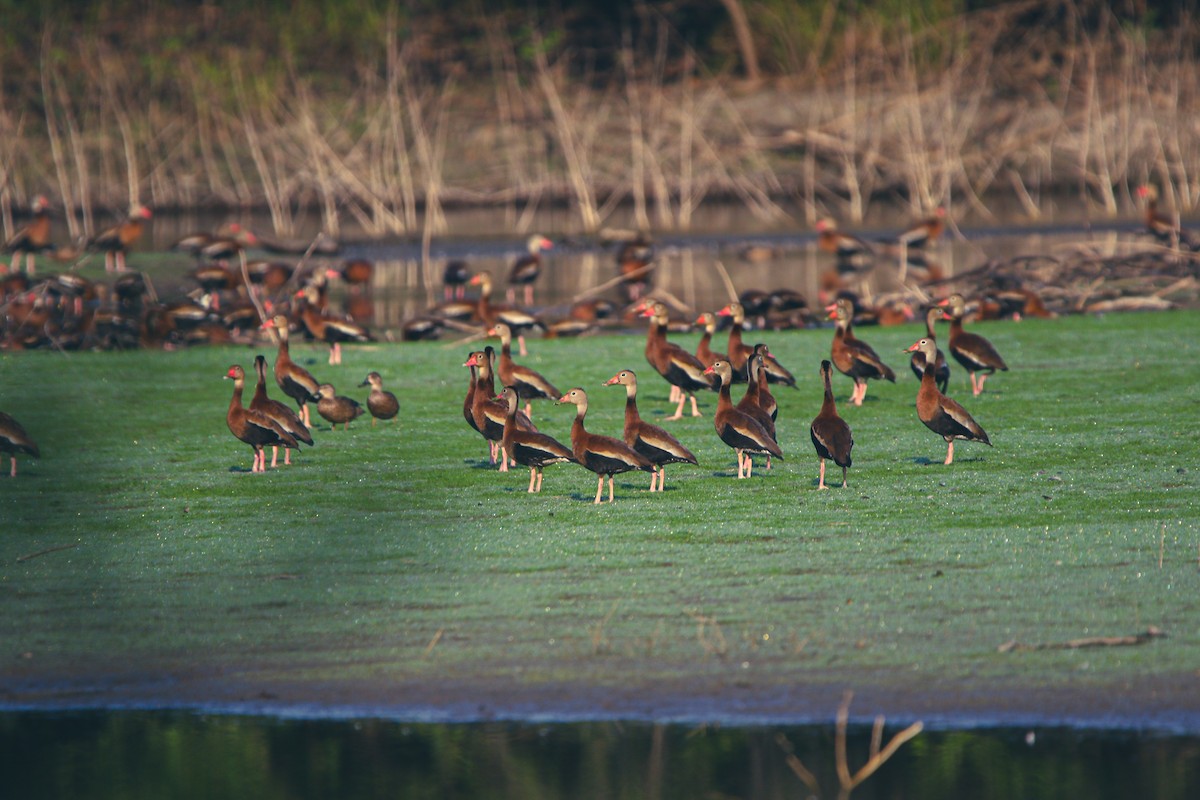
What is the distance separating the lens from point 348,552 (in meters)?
8.41

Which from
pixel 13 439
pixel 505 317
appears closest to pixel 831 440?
pixel 13 439

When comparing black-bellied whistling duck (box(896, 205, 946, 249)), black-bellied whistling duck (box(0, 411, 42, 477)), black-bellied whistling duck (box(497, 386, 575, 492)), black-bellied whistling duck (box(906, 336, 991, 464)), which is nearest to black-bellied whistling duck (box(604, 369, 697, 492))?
black-bellied whistling duck (box(497, 386, 575, 492))

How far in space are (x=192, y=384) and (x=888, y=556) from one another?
28.2ft

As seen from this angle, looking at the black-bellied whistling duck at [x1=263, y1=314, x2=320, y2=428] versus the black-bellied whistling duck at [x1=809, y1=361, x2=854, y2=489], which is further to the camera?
the black-bellied whistling duck at [x1=263, y1=314, x2=320, y2=428]

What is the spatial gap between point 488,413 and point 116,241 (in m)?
15.8

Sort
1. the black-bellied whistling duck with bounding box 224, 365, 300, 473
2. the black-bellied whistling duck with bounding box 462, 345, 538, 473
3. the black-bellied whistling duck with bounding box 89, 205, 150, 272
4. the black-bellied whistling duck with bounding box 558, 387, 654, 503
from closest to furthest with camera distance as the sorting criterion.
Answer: the black-bellied whistling duck with bounding box 558, 387, 654, 503
the black-bellied whistling duck with bounding box 462, 345, 538, 473
the black-bellied whistling duck with bounding box 224, 365, 300, 473
the black-bellied whistling duck with bounding box 89, 205, 150, 272

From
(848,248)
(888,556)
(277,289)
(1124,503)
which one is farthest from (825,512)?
(848,248)

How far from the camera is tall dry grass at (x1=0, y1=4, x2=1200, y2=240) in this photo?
30766mm

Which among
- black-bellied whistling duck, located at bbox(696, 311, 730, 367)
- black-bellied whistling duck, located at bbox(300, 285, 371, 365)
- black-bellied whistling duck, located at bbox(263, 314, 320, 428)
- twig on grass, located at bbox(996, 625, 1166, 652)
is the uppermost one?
black-bellied whistling duck, located at bbox(696, 311, 730, 367)

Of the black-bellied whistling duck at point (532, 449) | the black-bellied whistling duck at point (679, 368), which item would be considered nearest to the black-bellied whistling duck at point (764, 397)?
the black-bellied whistling duck at point (679, 368)

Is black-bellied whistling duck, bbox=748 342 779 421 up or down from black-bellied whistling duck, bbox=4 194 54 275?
up

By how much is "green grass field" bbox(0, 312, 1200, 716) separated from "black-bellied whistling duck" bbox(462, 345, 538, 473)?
27 cm

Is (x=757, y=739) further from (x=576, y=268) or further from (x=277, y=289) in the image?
(x=576, y=268)

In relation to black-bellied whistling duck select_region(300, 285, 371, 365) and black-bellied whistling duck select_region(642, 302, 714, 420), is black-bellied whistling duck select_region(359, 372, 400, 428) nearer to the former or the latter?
black-bellied whistling duck select_region(642, 302, 714, 420)
